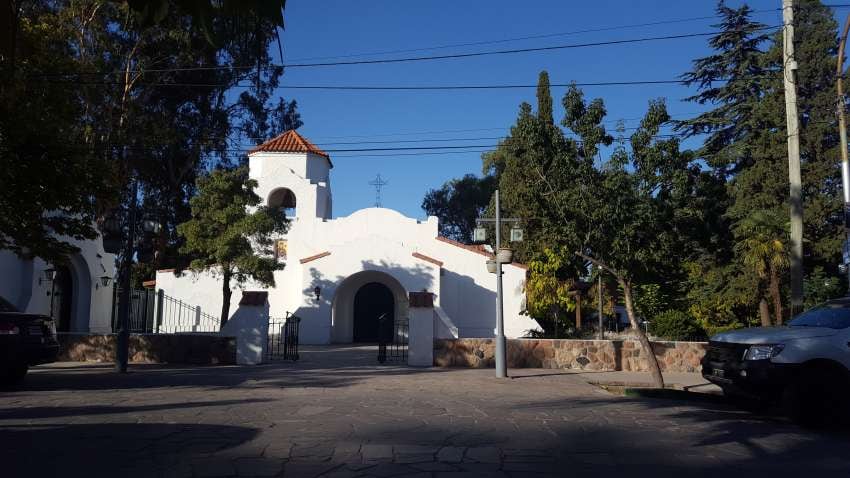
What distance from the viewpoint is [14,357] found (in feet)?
36.2

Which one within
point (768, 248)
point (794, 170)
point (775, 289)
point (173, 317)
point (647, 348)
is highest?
point (794, 170)

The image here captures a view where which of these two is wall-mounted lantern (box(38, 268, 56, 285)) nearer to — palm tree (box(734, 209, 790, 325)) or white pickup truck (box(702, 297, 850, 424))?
white pickup truck (box(702, 297, 850, 424))

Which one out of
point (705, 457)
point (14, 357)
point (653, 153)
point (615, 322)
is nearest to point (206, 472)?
point (705, 457)

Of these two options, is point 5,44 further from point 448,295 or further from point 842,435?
point 448,295

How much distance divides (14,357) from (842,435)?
41.2 ft

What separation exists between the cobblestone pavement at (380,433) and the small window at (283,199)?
17.6 m

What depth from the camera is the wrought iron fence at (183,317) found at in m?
27.8

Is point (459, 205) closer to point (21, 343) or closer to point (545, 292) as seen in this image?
point (545, 292)

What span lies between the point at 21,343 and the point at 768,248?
2087cm

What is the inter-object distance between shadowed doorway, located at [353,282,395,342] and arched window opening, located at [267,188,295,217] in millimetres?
5682

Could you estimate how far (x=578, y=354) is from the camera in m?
17.1

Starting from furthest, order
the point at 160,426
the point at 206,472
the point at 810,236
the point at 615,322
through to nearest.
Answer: the point at 615,322 < the point at 810,236 < the point at 160,426 < the point at 206,472

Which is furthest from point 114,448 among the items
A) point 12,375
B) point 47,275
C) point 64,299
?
point 64,299

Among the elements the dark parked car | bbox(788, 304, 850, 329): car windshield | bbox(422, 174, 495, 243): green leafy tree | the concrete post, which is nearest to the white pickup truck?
bbox(788, 304, 850, 329): car windshield
